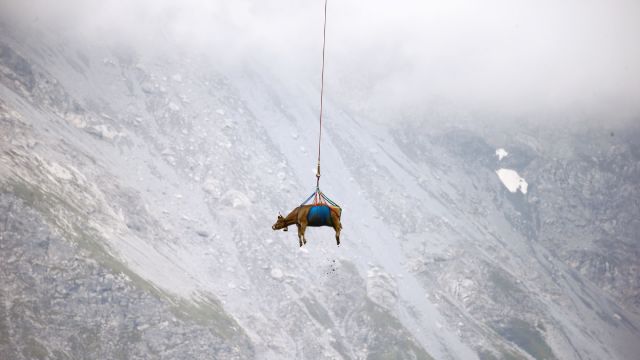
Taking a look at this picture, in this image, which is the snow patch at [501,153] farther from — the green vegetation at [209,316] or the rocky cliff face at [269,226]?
the green vegetation at [209,316]

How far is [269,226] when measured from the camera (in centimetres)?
10412

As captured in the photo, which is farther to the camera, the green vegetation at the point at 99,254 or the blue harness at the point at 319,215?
the green vegetation at the point at 99,254

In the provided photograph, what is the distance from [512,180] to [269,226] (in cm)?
8135

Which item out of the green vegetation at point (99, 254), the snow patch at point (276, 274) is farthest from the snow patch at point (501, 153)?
the green vegetation at point (99, 254)

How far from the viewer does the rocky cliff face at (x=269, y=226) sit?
72312mm

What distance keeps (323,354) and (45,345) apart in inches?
1728

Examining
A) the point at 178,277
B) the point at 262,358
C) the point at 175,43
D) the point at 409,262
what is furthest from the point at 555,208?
the point at 175,43

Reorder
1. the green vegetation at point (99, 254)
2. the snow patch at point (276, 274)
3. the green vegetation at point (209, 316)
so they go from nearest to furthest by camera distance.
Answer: the green vegetation at point (99, 254), the green vegetation at point (209, 316), the snow patch at point (276, 274)

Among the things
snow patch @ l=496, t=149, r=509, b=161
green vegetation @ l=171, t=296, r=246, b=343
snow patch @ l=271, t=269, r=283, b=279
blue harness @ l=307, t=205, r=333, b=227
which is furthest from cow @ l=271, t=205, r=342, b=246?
snow patch @ l=496, t=149, r=509, b=161

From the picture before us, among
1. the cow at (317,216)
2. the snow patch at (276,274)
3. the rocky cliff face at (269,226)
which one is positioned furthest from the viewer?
the snow patch at (276,274)

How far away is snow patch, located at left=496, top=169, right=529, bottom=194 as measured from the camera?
143000mm

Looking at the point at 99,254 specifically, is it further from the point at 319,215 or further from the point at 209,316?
the point at 319,215

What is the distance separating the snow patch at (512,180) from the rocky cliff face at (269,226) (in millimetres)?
1979

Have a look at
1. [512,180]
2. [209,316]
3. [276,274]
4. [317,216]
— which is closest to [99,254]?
[209,316]
